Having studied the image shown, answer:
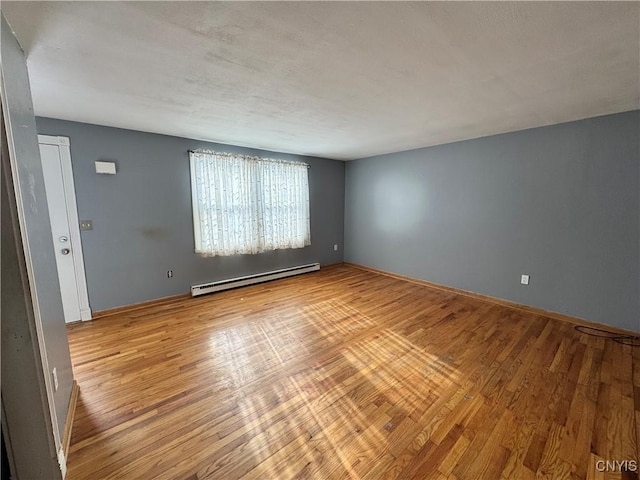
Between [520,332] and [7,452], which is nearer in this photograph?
[7,452]

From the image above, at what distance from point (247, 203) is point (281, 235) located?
2.79 ft

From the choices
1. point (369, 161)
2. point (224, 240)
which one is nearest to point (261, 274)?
point (224, 240)

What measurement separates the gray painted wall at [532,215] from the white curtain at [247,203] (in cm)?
171

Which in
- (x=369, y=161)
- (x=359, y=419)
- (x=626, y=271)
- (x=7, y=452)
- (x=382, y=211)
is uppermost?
(x=369, y=161)

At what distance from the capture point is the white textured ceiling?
45.9 inches

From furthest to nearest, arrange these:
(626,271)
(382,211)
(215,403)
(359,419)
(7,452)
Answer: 1. (382,211)
2. (626,271)
3. (215,403)
4. (359,419)
5. (7,452)

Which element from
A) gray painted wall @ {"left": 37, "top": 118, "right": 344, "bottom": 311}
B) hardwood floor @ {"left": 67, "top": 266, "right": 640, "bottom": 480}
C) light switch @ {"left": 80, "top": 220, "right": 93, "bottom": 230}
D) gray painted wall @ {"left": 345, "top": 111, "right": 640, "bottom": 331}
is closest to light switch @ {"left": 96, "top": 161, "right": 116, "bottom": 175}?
gray painted wall @ {"left": 37, "top": 118, "right": 344, "bottom": 311}

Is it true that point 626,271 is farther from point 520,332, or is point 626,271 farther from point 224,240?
point 224,240

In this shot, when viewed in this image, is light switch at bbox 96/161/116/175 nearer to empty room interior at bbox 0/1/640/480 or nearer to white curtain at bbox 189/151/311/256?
empty room interior at bbox 0/1/640/480

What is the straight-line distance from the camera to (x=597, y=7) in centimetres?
114

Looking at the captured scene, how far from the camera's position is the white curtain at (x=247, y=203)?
3.62 meters

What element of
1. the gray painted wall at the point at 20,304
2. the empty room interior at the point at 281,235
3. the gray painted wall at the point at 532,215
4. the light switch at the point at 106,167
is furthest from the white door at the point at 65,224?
the gray painted wall at the point at 532,215

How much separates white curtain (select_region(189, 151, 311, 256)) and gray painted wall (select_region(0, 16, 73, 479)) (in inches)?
89.8

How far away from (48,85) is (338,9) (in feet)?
7.37
